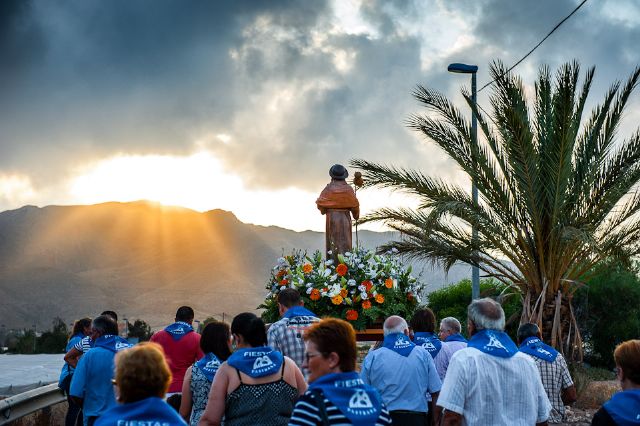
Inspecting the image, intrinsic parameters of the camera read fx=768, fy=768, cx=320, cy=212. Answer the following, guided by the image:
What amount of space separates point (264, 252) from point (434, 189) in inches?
4363

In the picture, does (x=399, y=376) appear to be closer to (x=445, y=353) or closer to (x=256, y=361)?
Answer: (x=445, y=353)

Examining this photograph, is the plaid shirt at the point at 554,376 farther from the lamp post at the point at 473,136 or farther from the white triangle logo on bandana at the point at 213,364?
the lamp post at the point at 473,136

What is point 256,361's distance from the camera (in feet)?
16.6

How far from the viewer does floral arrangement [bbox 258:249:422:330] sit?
1008 cm

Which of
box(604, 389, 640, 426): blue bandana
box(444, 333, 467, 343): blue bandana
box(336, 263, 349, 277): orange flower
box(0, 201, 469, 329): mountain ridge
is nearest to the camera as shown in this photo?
box(604, 389, 640, 426): blue bandana

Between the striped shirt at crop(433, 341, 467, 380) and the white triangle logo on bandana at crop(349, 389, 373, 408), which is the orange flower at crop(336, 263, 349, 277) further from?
the white triangle logo on bandana at crop(349, 389, 373, 408)

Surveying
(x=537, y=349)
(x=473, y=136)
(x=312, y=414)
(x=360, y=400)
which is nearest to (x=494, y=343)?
(x=360, y=400)

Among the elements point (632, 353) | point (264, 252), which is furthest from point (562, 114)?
point (264, 252)

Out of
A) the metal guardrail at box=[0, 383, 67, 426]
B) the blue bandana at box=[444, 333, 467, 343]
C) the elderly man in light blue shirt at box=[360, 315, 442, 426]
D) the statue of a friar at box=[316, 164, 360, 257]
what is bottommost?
the metal guardrail at box=[0, 383, 67, 426]

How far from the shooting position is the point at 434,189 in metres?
15.0

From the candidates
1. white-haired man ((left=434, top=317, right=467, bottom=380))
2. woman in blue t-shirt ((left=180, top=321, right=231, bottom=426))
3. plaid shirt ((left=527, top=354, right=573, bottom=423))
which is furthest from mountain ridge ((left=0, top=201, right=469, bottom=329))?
woman in blue t-shirt ((left=180, top=321, right=231, bottom=426))

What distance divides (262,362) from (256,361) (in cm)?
4

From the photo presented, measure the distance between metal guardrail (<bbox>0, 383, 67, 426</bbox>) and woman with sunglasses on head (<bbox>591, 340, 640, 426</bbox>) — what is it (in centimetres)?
579

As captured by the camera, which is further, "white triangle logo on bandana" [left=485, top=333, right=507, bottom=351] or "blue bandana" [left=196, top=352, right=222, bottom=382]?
"blue bandana" [left=196, top=352, right=222, bottom=382]
